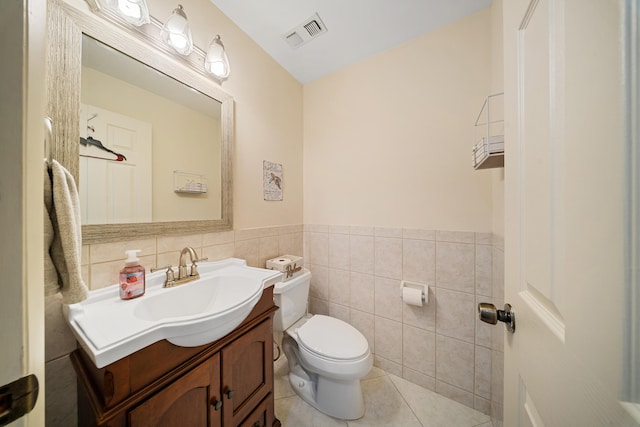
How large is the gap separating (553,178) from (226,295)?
119cm

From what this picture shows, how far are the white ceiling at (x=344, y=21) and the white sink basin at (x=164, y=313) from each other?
1374mm

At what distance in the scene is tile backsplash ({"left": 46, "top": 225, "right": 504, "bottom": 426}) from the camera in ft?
3.33

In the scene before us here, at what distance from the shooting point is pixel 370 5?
116cm

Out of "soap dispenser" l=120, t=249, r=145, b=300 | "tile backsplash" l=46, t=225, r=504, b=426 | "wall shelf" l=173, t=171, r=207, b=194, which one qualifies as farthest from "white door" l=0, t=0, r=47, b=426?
"wall shelf" l=173, t=171, r=207, b=194

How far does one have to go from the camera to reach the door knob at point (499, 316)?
1.70ft

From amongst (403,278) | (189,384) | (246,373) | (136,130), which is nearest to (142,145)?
(136,130)

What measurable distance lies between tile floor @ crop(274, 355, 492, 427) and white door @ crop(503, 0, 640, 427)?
951 mm

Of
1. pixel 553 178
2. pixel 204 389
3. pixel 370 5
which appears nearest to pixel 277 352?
pixel 204 389

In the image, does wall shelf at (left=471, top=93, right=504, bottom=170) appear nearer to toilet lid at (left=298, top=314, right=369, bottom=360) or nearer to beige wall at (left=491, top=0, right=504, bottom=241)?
beige wall at (left=491, top=0, right=504, bottom=241)

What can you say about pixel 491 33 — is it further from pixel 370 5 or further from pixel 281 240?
pixel 281 240

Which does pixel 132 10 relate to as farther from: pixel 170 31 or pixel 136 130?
pixel 136 130

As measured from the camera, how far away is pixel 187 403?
659 mm

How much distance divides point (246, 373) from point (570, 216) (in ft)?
3.72

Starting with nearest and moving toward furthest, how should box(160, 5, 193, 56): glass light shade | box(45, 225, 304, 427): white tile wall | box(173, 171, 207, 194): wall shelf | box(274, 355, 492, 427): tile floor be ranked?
1. box(45, 225, 304, 427): white tile wall
2. box(160, 5, 193, 56): glass light shade
3. box(173, 171, 207, 194): wall shelf
4. box(274, 355, 492, 427): tile floor
